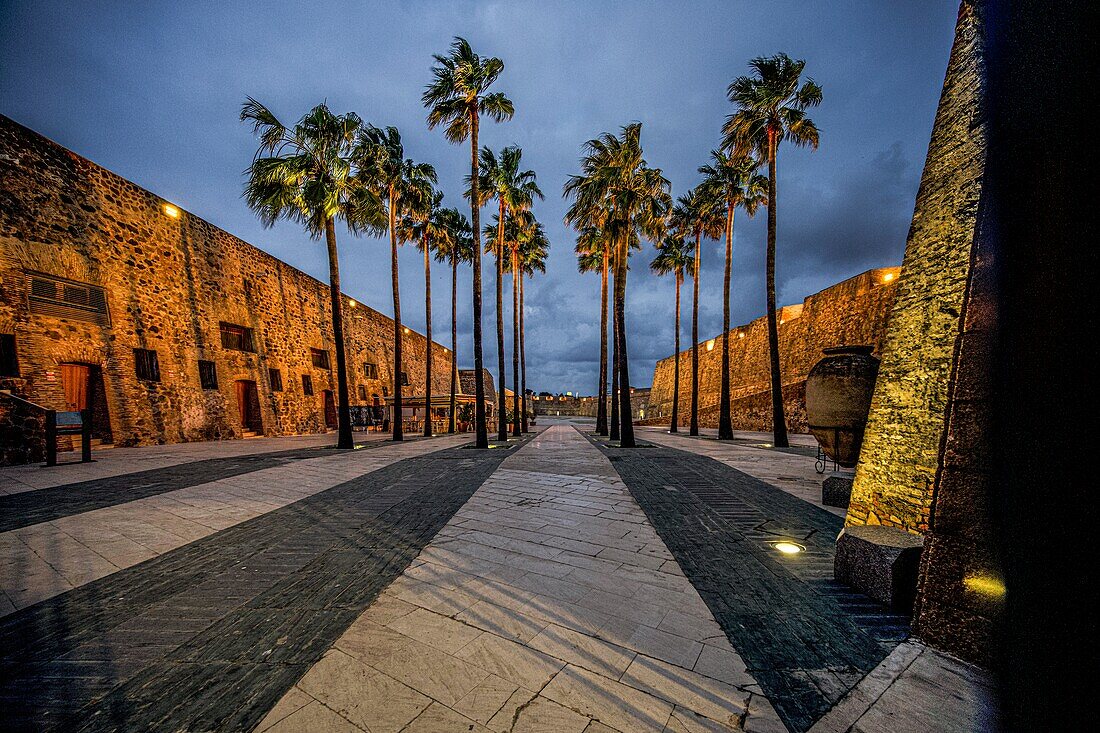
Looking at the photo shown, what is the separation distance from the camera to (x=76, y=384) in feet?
39.2

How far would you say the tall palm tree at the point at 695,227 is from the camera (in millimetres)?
17942

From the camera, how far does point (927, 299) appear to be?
3.06 metres

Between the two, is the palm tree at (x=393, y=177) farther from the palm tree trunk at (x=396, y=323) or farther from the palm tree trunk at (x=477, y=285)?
the palm tree trunk at (x=477, y=285)

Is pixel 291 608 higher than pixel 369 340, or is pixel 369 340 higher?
pixel 369 340

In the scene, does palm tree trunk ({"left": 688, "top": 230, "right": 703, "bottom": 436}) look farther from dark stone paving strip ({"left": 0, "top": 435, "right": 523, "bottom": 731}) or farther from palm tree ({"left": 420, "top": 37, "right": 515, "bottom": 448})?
dark stone paving strip ({"left": 0, "top": 435, "right": 523, "bottom": 731})

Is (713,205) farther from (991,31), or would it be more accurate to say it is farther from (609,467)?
(991,31)

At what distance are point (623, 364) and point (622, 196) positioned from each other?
6206 mm

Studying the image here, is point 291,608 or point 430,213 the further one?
point 430,213

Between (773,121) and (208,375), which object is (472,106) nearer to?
(773,121)

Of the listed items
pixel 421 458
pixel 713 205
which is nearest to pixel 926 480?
pixel 421 458

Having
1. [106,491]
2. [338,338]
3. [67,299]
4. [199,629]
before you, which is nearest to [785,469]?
[199,629]

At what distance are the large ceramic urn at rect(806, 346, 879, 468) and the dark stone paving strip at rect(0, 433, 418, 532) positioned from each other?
10.4 m

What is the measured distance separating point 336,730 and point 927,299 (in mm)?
4798

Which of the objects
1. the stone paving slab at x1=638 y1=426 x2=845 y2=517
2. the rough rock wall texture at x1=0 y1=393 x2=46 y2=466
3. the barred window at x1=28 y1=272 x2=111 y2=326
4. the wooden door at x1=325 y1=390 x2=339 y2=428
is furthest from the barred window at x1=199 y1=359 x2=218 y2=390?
the stone paving slab at x1=638 y1=426 x2=845 y2=517
